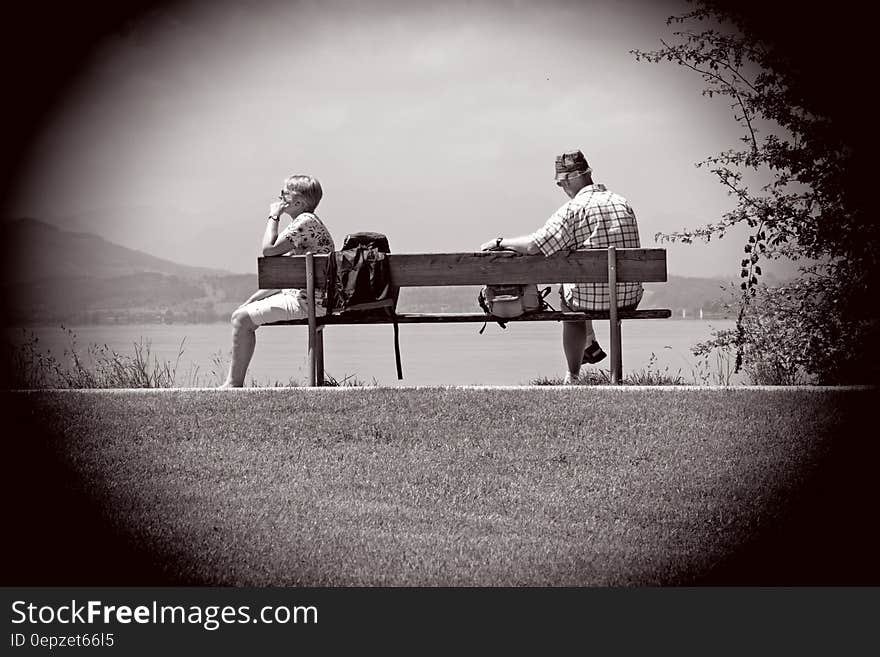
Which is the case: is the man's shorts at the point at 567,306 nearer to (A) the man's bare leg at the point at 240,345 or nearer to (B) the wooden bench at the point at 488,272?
(B) the wooden bench at the point at 488,272

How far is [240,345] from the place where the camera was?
769cm

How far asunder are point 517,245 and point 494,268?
12.1 inches

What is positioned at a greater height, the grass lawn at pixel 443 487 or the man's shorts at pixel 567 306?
the man's shorts at pixel 567 306

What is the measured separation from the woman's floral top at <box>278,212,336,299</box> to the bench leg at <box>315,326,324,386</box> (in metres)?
0.29

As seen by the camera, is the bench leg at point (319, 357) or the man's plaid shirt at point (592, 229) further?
the man's plaid shirt at point (592, 229)

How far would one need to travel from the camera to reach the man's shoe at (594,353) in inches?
316

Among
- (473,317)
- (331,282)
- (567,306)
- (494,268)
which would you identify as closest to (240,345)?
(331,282)

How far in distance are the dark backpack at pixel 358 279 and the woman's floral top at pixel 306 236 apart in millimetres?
171

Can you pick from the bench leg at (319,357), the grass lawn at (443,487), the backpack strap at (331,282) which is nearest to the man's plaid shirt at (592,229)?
the grass lawn at (443,487)

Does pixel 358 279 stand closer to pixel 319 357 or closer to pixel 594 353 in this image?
pixel 319 357

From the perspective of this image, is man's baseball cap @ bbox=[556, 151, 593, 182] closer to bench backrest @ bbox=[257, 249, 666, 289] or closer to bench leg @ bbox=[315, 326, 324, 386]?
bench backrest @ bbox=[257, 249, 666, 289]

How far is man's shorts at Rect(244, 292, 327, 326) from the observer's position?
766cm

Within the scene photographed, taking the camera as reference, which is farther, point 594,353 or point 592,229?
point 594,353

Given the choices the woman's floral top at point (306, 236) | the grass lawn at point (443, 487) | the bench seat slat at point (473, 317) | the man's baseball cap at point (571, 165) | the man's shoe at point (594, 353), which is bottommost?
the grass lawn at point (443, 487)
